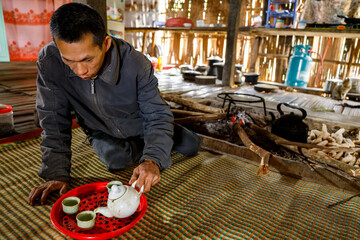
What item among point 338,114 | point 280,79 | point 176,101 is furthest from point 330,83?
point 176,101

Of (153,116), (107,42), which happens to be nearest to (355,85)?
(153,116)

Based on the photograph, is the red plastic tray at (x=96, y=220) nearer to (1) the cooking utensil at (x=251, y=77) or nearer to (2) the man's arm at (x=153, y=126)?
(2) the man's arm at (x=153, y=126)

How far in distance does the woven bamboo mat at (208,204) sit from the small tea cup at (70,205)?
15 cm

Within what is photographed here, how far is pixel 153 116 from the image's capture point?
186 cm

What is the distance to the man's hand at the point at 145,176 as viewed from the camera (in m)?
1.41

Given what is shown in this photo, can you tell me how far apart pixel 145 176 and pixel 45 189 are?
0.75m

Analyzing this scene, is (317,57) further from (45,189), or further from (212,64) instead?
(45,189)

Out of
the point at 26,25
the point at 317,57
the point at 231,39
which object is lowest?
the point at 317,57

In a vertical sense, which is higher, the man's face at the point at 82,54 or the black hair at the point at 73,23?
the black hair at the point at 73,23

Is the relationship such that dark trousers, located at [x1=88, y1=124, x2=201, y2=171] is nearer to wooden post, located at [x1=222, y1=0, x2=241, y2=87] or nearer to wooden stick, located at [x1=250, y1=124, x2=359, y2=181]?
wooden stick, located at [x1=250, y1=124, x2=359, y2=181]

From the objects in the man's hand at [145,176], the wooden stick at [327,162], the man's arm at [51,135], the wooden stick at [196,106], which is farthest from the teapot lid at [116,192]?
the wooden stick at [196,106]

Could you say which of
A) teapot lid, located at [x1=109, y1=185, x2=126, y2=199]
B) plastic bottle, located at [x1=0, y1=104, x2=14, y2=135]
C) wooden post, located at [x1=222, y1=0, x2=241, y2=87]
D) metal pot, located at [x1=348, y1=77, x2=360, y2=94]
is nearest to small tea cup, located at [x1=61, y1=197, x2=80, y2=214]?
teapot lid, located at [x1=109, y1=185, x2=126, y2=199]

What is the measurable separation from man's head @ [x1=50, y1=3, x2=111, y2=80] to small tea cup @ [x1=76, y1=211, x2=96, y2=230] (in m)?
0.83

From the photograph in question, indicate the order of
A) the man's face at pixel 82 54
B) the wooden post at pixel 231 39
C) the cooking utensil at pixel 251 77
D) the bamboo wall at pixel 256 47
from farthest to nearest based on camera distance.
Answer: the cooking utensil at pixel 251 77
the bamboo wall at pixel 256 47
the wooden post at pixel 231 39
the man's face at pixel 82 54
